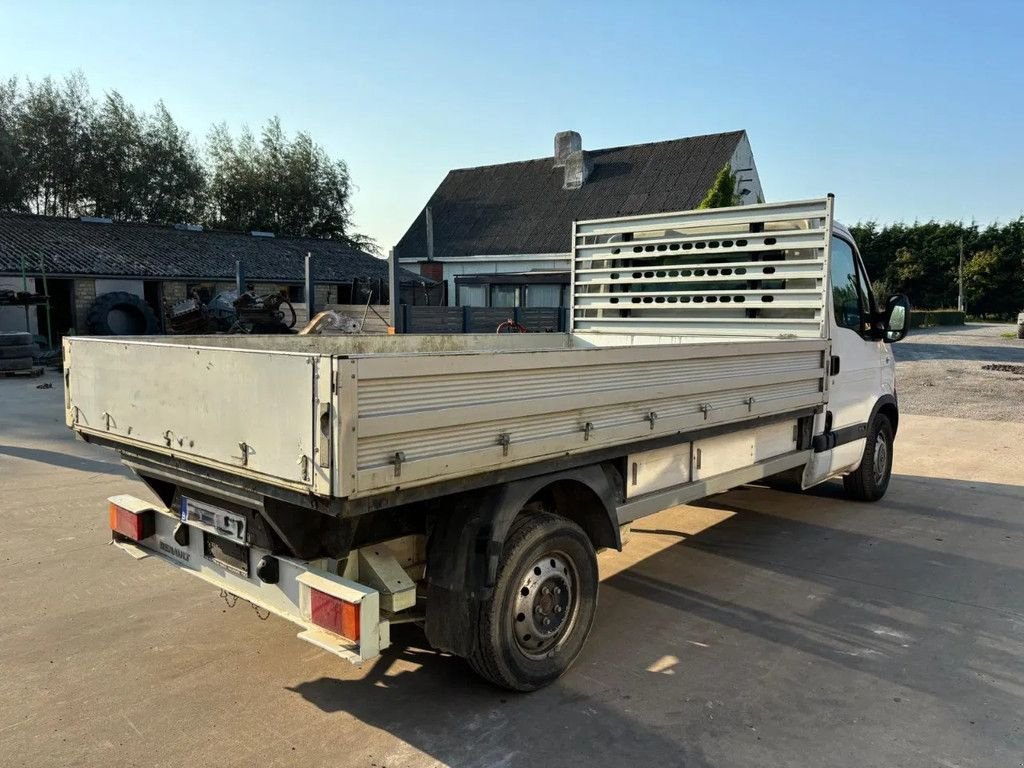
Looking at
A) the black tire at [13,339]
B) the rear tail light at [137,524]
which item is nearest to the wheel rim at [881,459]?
the rear tail light at [137,524]

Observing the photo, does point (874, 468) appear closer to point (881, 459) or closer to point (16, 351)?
point (881, 459)

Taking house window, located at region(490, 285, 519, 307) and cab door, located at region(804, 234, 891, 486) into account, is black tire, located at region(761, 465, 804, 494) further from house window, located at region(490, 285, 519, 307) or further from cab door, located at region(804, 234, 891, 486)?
house window, located at region(490, 285, 519, 307)

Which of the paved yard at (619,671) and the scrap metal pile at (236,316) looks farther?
the scrap metal pile at (236,316)

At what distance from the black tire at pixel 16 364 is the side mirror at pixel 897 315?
17.9 meters

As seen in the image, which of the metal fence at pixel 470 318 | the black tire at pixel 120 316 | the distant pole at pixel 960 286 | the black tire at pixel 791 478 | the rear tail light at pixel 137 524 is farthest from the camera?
the distant pole at pixel 960 286

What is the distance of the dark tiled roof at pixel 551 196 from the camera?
31.7 m

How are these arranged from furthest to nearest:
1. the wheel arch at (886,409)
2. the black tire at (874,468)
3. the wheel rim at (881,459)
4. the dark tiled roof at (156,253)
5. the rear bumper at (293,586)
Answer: the dark tiled roof at (156,253), the wheel rim at (881,459), the black tire at (874,468), the wheel arch at (886,409), the rear bumper at (293,586)

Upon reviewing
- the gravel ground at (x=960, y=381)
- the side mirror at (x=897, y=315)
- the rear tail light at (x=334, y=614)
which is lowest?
the gravel ground at (x=960, y=381)

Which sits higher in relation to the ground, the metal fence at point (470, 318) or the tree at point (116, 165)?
the tree at point (116, 165)

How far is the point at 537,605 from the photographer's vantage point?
11.8 feet

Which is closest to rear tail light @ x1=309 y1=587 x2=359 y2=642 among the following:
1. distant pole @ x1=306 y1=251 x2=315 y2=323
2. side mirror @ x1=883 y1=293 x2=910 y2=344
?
side mirror @ x1=883 y1=293 x2=910 y2=344

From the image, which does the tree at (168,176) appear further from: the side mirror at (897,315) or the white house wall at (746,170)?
the side mirror at (897,315)

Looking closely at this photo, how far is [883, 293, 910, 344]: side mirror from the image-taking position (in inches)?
250

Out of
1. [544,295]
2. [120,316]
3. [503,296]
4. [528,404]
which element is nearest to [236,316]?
[120,316]
